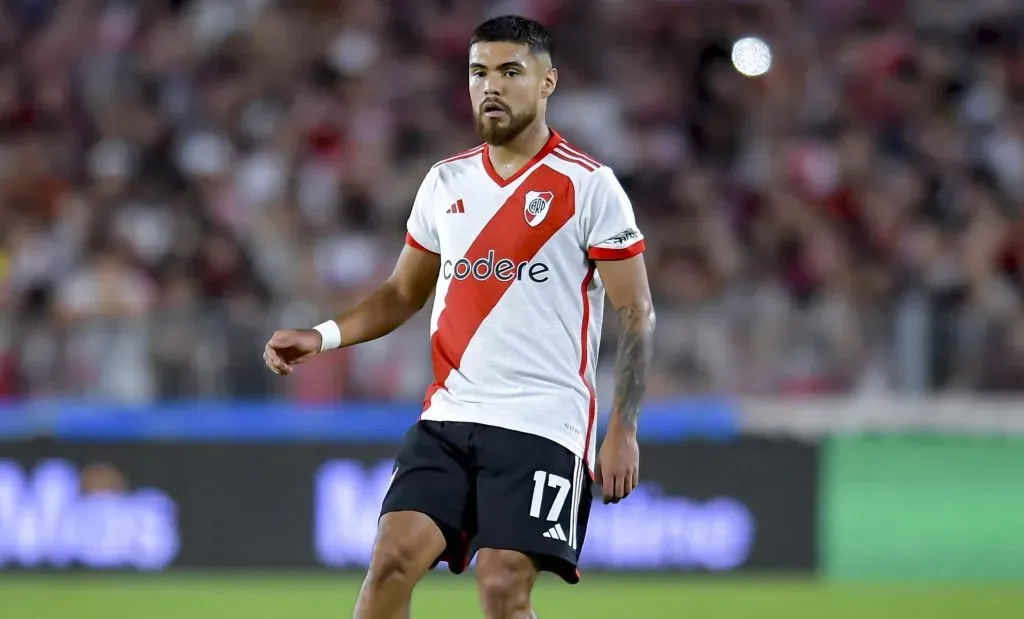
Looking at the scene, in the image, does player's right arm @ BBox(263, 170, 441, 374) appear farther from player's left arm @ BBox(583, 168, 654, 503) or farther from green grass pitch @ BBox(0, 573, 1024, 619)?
green grass pitch @ BBox(0, 573, 1024, 619)

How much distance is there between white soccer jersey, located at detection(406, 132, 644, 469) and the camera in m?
5.31

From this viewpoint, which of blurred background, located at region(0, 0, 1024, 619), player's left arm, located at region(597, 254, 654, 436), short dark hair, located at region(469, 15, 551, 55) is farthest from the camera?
blurred background, located at region(0, 0, 1024, 619)

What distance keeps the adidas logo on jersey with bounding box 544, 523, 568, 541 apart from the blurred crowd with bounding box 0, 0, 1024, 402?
504 cm

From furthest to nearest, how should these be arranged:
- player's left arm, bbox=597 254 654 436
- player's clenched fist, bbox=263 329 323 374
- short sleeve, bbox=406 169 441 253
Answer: short sleeve, bbox=406 169 441 253, player's clenched fist, bbox=263 329 323 374, player's left arm, bbox=597 254 654 436

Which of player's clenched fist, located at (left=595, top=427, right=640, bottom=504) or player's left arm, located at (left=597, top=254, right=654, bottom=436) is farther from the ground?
player's left arm, located at (left=597, top=254, right=654, bottom=436)

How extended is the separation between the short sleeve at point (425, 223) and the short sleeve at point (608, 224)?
1.91 ft

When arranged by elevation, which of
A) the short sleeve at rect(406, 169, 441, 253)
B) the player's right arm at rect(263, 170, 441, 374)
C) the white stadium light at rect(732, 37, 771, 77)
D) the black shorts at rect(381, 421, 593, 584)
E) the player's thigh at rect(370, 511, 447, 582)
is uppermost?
the white stadium light at rect(732, 37, 771, 77)

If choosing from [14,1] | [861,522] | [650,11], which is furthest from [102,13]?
[861,522]

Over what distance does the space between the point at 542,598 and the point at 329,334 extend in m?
5.13

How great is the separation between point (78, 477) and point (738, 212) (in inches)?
215

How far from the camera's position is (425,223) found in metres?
5.65

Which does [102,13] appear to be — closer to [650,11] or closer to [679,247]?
[650,11]

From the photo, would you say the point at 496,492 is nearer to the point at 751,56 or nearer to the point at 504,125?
the point at 504,125

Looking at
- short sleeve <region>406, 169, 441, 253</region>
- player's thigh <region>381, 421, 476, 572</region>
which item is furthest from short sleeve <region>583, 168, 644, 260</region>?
player's thigh <region>381, 421, 476, 572</region>
